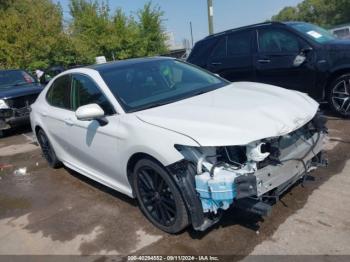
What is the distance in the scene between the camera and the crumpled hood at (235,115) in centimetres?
322

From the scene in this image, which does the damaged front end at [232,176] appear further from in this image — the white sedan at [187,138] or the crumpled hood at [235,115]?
the crumpled hood at [235,115]

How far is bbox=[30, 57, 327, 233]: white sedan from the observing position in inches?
127

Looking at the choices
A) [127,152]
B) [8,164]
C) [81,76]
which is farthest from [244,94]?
[8,164]

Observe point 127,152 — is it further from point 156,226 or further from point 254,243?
point 254,243

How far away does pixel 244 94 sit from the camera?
163 inches

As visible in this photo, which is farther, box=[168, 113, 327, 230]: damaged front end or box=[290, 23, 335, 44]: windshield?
box=[290, 23, 335, 44]: windshield

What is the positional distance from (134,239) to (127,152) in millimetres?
841

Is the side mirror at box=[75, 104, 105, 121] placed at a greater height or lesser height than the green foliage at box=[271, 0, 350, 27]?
greater

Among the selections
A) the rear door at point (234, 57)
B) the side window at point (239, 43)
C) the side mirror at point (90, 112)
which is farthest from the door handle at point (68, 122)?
the side window at point (239, 43)

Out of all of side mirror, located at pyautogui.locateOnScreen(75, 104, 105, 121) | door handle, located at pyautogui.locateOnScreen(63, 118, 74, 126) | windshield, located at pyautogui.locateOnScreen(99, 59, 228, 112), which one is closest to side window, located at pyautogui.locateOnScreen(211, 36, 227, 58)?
windshield, located at pyautogui.locateOnScreen(99, 59, 228, 112)

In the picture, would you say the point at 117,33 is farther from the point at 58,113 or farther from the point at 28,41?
the point at 58,113

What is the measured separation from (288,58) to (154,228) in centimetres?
439

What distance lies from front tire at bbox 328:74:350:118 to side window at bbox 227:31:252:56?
1.79 m

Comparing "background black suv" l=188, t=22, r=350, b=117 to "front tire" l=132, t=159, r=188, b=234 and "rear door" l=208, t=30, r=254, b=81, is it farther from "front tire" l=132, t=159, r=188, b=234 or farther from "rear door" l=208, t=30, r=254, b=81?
"front tire" l=132, t=159, r=188, b=234
